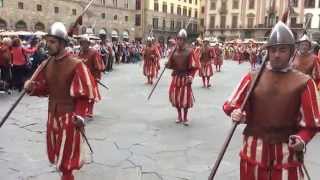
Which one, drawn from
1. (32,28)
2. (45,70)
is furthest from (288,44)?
(32,28)

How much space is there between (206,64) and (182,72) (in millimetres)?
7789

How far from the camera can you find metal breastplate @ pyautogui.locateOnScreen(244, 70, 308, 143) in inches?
134

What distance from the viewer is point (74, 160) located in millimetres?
4598

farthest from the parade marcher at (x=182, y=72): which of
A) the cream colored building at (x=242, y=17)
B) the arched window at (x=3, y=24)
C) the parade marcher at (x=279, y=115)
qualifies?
the cream colored building at (x=242, y=17)

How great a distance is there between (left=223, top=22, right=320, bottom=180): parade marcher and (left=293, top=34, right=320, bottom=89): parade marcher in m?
5.08

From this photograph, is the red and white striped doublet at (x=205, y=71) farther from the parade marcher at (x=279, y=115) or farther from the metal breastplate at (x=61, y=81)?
the parade marcher at (x=279, y=115)

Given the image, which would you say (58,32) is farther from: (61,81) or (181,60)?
(181,60)

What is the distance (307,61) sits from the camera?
8375 millimetres

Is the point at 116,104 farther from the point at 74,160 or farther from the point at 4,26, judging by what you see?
the point at 4,26

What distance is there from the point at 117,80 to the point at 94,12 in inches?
1472

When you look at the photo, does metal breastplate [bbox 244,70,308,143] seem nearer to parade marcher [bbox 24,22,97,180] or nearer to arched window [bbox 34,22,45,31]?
parade marcher [bbox 24,22,97,180]

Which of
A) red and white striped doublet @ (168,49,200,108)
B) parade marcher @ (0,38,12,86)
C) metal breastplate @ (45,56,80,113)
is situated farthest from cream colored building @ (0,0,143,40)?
metal breastplate @ (45,56,80,113)

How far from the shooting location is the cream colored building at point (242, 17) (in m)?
70.8

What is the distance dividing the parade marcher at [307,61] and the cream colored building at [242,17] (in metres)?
62.5
